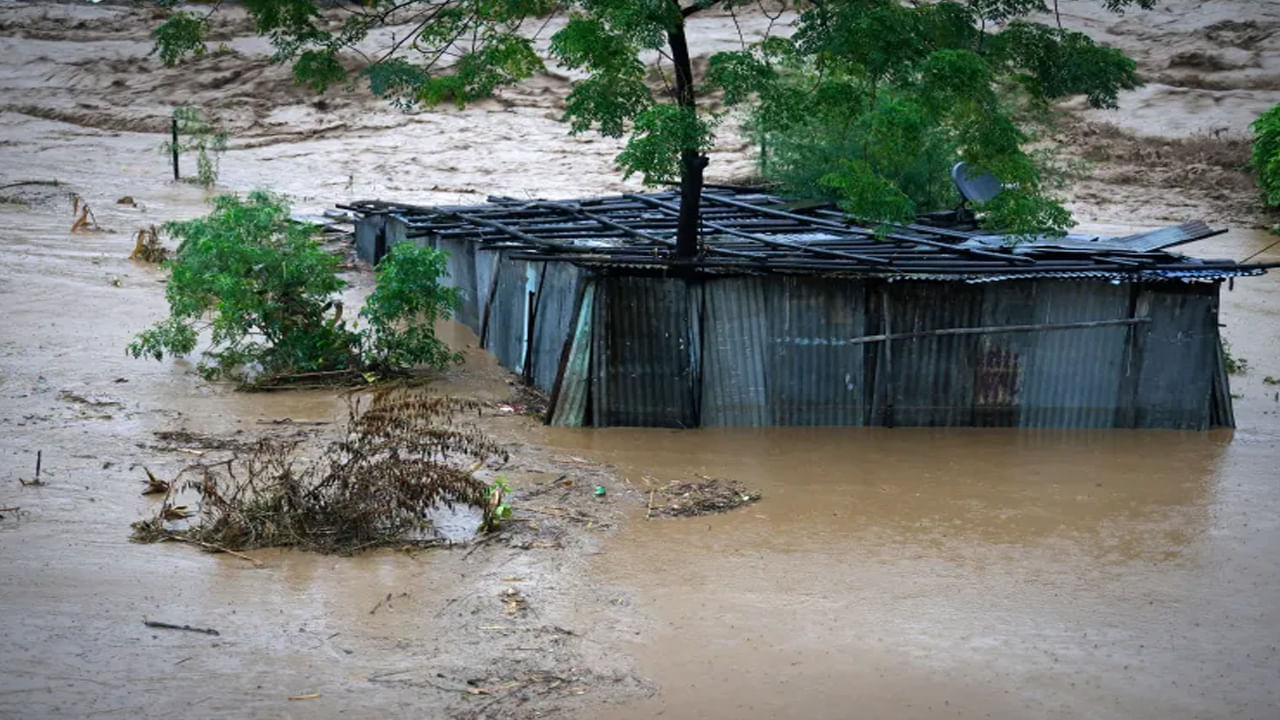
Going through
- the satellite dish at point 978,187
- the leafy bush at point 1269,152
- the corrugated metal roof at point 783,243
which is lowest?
the corrugated metal roof at point 783,243

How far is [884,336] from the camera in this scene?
1133 cm

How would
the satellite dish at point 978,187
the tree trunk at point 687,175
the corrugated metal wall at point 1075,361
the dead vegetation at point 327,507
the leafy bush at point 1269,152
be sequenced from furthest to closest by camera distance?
the leafy bush at point 1269,152
the satellite dish at point 978,187
the corrugated metal wall at point 1075,361
the tree trunk at point 687,175
the dead vegetation at point 327,507

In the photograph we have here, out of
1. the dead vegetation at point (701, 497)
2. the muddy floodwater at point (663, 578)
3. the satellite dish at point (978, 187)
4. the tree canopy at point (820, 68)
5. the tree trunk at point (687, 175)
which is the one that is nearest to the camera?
the muddy floodwater at point (663, 578)

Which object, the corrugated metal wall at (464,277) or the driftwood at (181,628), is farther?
the corrugated metal wall at (464,277)

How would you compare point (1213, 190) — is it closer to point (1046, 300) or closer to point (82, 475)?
point (1046, 300)

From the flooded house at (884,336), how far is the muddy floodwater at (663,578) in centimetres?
33

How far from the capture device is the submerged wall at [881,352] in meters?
11.2

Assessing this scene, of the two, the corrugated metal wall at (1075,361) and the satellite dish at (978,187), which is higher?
the satellite dish at (978,187)

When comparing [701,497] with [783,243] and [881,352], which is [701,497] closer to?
[881,352]

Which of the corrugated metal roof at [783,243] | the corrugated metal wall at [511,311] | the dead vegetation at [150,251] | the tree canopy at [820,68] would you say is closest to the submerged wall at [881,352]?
the corrugated metal roof at [783,243]

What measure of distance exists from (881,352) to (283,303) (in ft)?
19.8

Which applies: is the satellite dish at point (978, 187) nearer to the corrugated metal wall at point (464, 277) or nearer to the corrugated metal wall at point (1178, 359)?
the corrugated metal wall at point (1178, 359)

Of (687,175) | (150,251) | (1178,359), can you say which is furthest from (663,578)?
(150,251)

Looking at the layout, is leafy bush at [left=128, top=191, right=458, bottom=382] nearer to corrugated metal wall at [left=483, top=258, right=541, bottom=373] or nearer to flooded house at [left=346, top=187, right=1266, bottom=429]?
corrugated metal wall at [left=483, top=258, right=541, bottom=373]
